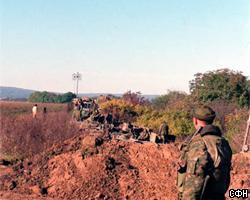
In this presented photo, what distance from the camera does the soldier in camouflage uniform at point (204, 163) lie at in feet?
16.2

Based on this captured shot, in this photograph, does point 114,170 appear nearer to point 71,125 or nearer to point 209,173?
point 71,125

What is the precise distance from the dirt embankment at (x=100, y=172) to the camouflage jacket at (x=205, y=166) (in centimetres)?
710

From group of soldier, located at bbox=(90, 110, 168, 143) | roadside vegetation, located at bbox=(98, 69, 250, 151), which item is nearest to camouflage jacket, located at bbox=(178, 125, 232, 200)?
group of soldier, located at bbox=(90, 110, 168, 143)

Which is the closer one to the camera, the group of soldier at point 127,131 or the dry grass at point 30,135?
the dry grass at point 30,135

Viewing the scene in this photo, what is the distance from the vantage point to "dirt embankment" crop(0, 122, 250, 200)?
12.3 metres

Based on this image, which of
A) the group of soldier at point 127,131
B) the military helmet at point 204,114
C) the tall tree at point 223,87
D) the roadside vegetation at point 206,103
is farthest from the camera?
the tall tree at point 223,87

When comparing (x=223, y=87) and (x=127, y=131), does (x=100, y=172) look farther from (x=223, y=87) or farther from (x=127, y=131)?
(x=223, y=87)

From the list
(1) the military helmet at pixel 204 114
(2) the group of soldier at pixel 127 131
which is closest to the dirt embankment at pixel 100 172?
(2) the group of soldier at pixel 127 131

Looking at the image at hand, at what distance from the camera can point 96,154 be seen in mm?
14031

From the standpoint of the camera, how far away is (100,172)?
13.2 metres

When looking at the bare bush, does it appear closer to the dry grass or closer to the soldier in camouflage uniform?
the dry grass

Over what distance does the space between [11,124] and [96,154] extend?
404cm

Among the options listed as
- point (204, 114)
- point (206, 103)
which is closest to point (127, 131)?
point (206, 103)

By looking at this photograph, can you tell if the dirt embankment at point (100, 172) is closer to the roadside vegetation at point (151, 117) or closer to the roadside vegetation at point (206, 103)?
the roadside vegetation at point (151, 117)
